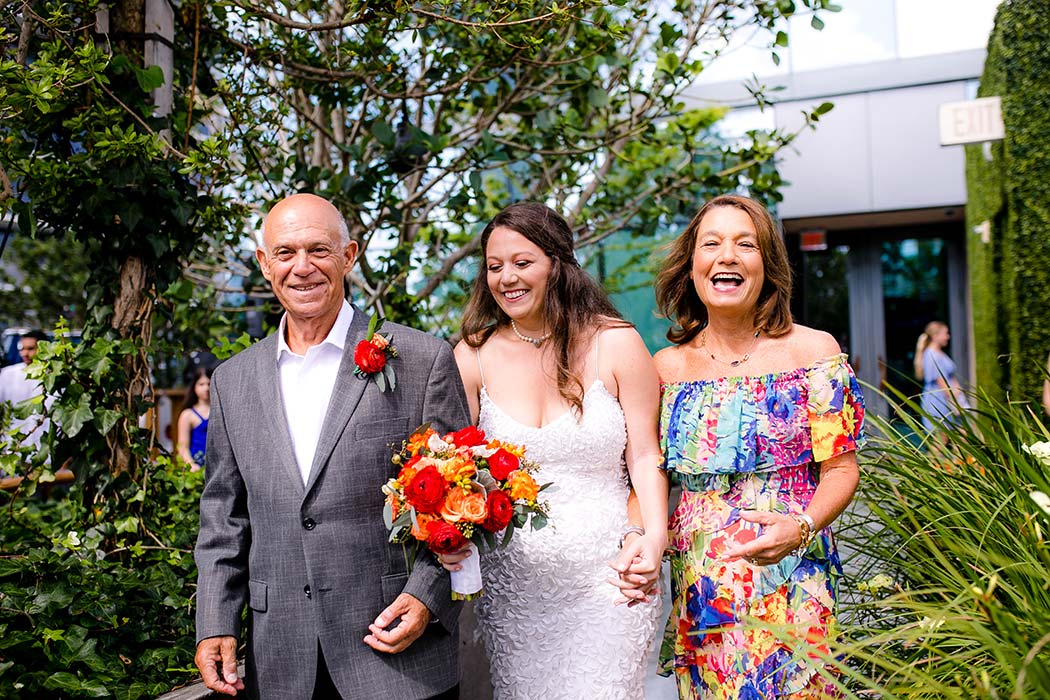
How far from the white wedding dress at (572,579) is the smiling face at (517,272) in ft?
1.08

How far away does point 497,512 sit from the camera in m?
2.19

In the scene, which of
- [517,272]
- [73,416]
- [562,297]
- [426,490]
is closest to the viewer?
[426,490]

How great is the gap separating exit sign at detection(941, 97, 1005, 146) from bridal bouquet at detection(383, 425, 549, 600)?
6.74 m

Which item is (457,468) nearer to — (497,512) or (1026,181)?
(497,512)

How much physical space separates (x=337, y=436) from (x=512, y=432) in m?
0.65

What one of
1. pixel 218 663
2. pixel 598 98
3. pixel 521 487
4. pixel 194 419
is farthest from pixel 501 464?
pixel 194 419

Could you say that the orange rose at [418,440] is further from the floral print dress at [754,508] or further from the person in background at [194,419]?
the person in background at [194,419]

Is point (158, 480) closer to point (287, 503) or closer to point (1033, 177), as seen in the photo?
point (287, 503)

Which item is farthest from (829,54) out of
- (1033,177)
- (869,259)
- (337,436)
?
(337,436)

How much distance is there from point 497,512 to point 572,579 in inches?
26.8

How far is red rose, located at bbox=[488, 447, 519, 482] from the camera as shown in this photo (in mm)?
2229

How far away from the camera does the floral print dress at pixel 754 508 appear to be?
240 cm

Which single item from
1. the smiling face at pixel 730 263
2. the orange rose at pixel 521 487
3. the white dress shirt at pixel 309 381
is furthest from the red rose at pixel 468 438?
the smiling face at pixel 730 263

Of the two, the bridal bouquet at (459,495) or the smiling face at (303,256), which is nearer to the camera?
the bridal bouquet at (459,495)
